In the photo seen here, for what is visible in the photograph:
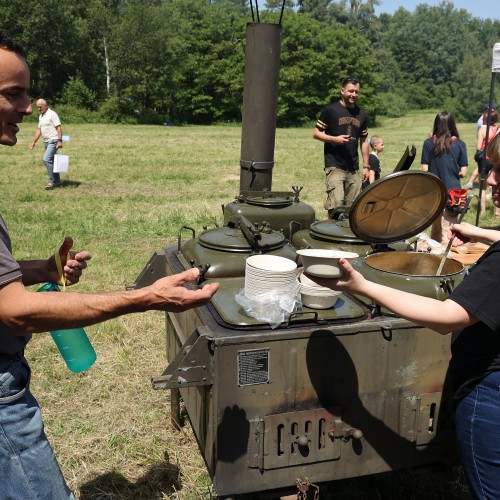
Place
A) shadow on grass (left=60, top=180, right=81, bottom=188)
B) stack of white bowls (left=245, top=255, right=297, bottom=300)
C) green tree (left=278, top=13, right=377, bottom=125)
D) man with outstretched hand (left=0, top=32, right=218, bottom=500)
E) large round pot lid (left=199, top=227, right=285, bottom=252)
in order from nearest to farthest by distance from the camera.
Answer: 1. man with outstretched hand (left=0, top=32, right=218, bottom=500)
2. stack of white bowls (left=245, top=255, right=297, bottom=300)
3. large round pot lid (left=199, top=227, right=285, bottom=252)
4. shadow on grass (left=60, top=180, right=81, bottom=188)
5. green tree (left=278, top=13, right=377, bottom=125)

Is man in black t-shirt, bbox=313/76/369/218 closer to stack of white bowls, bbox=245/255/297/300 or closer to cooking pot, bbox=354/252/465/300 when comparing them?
cooking pot, bbox=354/252/465/300

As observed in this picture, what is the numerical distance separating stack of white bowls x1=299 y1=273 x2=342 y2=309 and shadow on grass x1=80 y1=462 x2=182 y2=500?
1495 millimetres

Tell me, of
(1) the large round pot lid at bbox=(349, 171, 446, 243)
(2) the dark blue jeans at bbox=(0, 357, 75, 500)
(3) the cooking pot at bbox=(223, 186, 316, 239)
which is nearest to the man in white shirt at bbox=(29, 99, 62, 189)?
(3) the cooking pot at bbox=(223, 186, 316, 239)

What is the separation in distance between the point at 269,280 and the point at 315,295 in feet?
0.87

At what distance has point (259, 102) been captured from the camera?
4.82 m

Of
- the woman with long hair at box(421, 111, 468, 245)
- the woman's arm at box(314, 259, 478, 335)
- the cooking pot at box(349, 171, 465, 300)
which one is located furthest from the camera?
the woman with long hair at box(421, 111, 468, 245)

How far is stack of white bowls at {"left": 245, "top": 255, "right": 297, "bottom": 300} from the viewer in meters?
2.69

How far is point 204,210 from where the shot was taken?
34.4ft

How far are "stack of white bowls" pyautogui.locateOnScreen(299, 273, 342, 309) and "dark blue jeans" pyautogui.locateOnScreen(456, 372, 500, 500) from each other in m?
0.78

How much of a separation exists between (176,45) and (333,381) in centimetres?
4222

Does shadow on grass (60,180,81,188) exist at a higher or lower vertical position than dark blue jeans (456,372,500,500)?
lower

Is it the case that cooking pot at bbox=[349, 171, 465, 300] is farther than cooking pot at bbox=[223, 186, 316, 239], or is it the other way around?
cooking pot at bbox=[223, 186, 316, 239]

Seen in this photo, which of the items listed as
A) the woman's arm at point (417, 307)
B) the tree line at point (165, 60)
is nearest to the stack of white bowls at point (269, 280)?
the woman's arm at point (417, 307)

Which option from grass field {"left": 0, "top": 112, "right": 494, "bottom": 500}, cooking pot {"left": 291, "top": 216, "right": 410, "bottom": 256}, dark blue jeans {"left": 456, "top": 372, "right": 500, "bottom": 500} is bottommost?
grass field {"left": 0, "top": 112, "right": 494, "bottom": 500}
